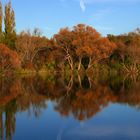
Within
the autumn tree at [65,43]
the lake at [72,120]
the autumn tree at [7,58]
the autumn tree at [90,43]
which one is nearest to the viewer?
the lake at [72,120]

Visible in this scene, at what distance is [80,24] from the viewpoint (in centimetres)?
6425

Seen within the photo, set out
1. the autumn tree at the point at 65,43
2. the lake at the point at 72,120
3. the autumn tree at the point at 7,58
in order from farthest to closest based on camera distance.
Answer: the autumn tree at the point at 65,43 → the autumn tree at the point at 7,58 → the lake at the point at 72,120

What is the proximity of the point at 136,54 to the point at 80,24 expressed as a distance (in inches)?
530

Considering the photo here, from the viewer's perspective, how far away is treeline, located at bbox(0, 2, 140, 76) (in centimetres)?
6300

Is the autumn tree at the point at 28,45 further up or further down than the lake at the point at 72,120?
further up

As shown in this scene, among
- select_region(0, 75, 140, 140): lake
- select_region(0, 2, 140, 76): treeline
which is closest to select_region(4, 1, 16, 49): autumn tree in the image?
select_region(0, 2, 140, 76): treeline

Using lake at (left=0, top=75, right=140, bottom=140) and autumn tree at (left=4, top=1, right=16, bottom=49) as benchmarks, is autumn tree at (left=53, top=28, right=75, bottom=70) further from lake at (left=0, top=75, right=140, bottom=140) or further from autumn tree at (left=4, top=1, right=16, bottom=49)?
lake at (left=0, top=75, right=140, bottom=140)

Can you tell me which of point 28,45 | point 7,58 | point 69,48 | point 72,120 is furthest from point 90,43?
point 72,120

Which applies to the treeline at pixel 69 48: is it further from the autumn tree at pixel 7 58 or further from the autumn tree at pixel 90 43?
the autumn tree at pixel 7 58

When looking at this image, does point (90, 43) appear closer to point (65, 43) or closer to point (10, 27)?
point (65, 43)

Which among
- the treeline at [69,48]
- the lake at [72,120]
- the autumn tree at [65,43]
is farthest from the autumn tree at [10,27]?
the lake at [72,120]

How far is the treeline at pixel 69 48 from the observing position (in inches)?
2480

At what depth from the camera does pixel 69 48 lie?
6575cm

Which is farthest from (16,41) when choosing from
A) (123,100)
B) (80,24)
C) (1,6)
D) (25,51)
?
(123,100)
